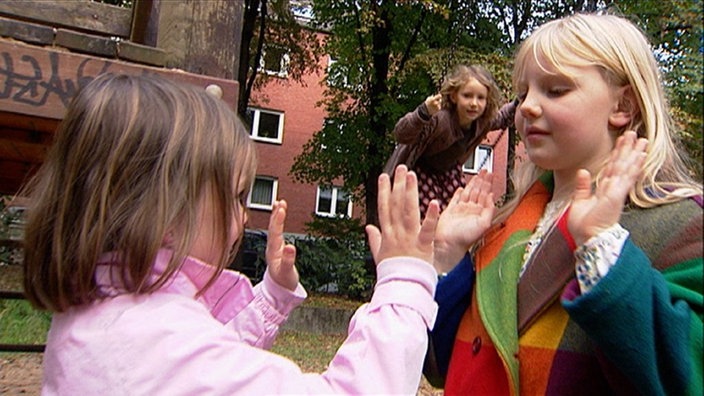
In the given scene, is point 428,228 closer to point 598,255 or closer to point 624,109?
point 598,255

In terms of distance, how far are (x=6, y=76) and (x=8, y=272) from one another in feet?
16.3

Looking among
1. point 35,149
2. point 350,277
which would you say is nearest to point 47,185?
point 35,149

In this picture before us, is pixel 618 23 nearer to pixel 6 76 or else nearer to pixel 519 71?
pixel 519 71

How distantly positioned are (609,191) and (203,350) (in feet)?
2.00

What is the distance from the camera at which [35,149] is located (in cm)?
261

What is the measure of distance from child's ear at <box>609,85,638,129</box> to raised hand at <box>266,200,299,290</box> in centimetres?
64

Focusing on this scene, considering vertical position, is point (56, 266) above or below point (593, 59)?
below

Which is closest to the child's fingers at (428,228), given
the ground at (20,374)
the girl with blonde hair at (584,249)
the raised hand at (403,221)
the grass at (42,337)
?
the raised hand at (403,221)

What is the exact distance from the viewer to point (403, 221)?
1069 millimetres

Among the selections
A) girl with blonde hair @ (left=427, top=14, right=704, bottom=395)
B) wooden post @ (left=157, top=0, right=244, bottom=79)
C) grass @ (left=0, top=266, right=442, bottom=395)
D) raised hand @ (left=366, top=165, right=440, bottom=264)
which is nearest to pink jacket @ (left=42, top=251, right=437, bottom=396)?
raised hand @ (left=366, top=165, right=440, bottom=264)

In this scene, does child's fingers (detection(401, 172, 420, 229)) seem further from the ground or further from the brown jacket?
the ground

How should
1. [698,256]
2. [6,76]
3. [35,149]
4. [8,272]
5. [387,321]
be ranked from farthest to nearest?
[8,272], [35,149], [6,76], [387,321], [698,256]

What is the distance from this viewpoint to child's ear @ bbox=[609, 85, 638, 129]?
3.57 ft

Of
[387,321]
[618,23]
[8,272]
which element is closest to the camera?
[387,321]
